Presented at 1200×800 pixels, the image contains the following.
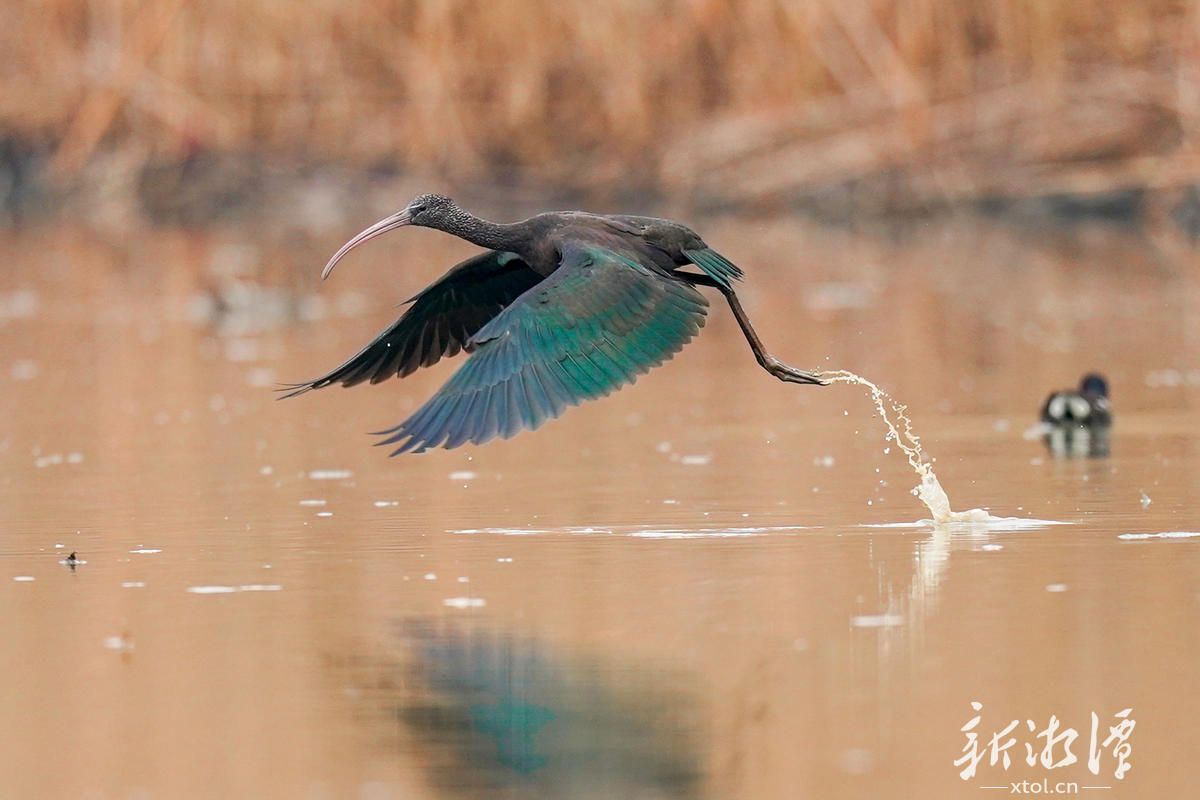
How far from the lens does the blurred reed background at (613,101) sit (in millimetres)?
20281

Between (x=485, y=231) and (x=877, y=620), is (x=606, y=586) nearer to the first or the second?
(x=877, y=620)

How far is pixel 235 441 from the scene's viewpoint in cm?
934

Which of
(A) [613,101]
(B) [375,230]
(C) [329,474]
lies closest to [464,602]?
(B) [375,230]

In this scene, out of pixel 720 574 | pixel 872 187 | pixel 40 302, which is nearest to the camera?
pixel 720 574

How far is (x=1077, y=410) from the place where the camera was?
912 centimetres

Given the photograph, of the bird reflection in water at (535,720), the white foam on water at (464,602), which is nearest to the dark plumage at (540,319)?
the white foam on water at (464,602)

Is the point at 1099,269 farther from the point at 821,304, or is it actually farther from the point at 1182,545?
A: the point at 1182,545

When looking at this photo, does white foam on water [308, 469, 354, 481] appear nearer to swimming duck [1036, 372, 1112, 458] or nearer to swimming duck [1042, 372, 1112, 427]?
swimming duck [1036, 372, 1112, 458]

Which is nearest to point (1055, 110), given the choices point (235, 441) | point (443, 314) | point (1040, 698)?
point (235, 441)

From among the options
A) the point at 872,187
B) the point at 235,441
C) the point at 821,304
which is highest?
the point at 872,187

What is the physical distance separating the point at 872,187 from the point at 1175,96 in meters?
2.97

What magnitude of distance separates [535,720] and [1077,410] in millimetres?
4997

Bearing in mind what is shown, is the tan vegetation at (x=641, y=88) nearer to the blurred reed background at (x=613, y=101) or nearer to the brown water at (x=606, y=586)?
the blurred reed background at (x=613, y=101)

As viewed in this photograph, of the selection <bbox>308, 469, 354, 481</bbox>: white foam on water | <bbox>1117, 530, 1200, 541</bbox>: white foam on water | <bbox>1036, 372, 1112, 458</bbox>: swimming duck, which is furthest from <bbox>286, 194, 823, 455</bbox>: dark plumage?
<bbox>1036, 372, 1112, 458</bbox>: swimming duck
